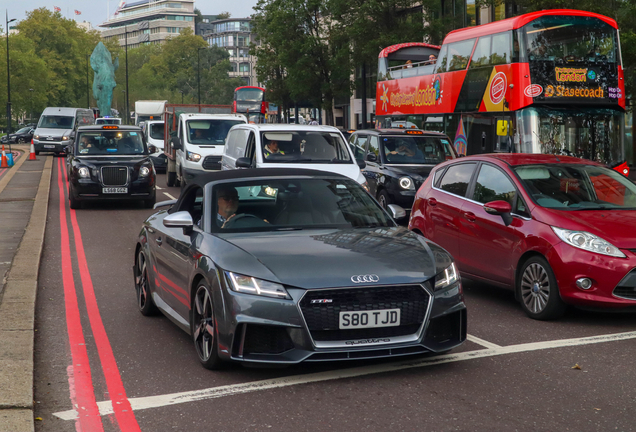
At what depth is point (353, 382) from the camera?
538 cm

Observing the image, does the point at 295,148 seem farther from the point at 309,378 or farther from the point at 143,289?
the point at 309,378

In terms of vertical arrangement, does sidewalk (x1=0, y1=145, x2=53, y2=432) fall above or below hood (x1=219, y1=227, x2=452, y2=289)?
below

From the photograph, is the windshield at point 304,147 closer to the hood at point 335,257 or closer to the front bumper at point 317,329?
the hood at point 335,257

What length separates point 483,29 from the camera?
18.2 metres

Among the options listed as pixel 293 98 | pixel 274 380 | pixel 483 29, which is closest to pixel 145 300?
pixel 274 380

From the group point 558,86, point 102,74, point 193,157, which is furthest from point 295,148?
point 102,74

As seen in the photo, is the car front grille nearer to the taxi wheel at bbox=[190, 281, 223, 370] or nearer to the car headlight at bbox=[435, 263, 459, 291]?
the car headlight at bbox=[435, 263, 459, 291]

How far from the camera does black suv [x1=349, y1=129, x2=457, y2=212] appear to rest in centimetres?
1577

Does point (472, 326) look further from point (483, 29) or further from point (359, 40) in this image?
point (359, 40)

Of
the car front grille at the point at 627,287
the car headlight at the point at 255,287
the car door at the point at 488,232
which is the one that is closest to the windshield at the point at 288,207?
the car headlight at the point at 255,287

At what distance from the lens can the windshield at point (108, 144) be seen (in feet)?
62.4

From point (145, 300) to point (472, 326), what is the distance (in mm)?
2883

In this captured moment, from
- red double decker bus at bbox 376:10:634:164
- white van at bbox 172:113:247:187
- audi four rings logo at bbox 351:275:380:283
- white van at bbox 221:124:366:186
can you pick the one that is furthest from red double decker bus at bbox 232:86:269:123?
audi four rings logo at bbox 351:275:380:283

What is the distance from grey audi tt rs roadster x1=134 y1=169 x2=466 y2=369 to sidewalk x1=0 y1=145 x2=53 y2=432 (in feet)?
3.85
